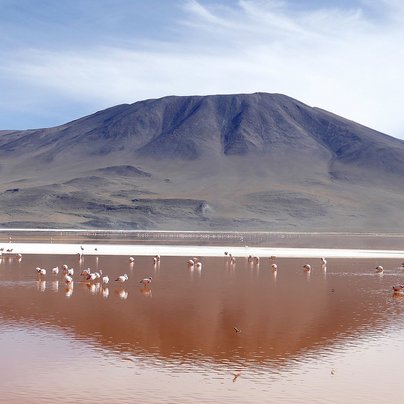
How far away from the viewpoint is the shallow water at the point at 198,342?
12352 millimetres

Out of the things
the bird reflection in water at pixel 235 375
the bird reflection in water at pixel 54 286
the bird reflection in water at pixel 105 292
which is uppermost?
the bird reflection in water at pixel 54 286

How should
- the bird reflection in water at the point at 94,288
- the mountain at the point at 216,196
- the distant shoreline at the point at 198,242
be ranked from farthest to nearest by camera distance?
the mountain at the point at 216,196 < the distant shoreline at the point at 198,242 < the bird reflection in water at the point at 94,288

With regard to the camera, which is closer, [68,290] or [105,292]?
[105,292]

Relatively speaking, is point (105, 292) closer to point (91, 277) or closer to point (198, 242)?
point (91, 277)

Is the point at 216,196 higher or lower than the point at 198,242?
higher

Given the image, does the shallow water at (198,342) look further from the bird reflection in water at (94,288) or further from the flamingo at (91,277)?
the flamingo at (91,277)

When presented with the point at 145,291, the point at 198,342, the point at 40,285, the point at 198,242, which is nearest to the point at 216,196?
the point at 198,242

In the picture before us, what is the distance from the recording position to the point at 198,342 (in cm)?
1642

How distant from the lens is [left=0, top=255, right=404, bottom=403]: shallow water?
12352 millimetres

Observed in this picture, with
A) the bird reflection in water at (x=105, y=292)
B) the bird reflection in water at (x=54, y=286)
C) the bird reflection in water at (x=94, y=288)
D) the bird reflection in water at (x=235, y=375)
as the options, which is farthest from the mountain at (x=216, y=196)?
the bird reflection in water at (x=235, y=375)

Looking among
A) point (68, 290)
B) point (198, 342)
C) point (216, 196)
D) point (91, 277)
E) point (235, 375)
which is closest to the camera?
point (235, 375)

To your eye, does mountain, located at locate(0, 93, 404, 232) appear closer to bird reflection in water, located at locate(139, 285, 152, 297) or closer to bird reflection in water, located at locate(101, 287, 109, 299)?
bird reflection in water, located at locate(139, 285, 152, 297)

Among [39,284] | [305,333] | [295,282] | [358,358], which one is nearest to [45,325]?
[305,333]

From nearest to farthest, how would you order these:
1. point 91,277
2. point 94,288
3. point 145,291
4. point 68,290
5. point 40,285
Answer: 1. point 68,290
2. point 145,291
3. point 94,288
4. point 40,285
5. point 91,277
